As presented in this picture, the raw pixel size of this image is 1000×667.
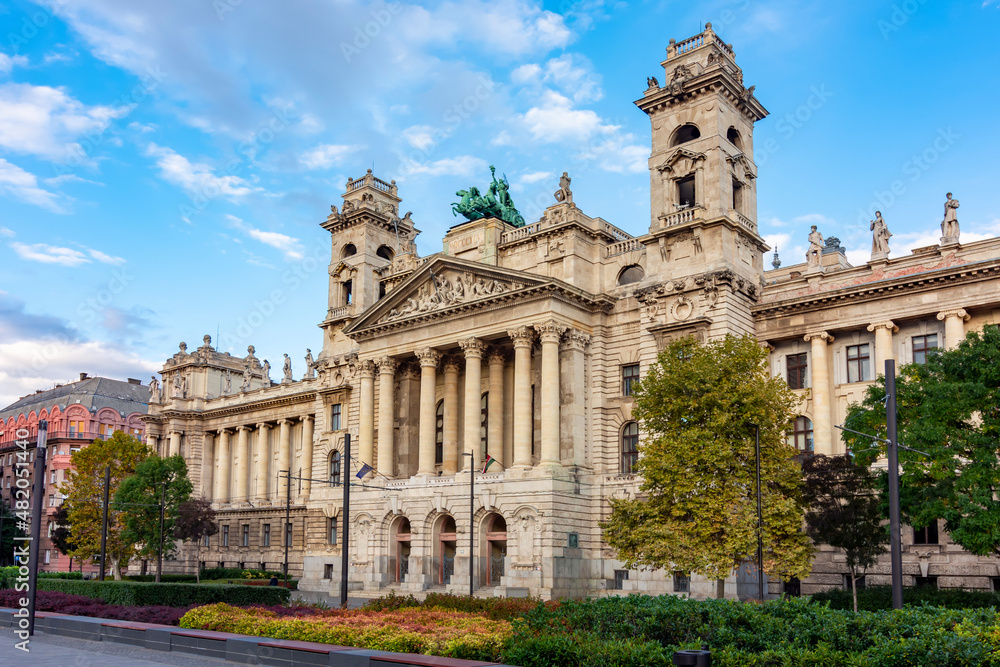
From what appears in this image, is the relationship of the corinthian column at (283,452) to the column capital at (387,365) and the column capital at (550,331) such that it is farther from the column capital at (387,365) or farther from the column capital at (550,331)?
the column capital at (550,331)

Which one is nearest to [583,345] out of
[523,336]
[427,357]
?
[523,336]

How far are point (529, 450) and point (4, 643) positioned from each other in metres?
30.6

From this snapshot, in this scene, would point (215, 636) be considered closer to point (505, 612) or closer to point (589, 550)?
point (505, 612)

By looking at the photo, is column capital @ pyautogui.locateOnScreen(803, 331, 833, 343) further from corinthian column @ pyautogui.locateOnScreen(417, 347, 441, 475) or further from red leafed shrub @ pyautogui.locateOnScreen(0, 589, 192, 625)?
red leafed shrub @ pyautogui.locateOnScreen(0, 589, 192, 625)

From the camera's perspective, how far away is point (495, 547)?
5494 cm

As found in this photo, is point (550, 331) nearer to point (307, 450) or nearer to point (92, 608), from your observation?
point (92, 608)

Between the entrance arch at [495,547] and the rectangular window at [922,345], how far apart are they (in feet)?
78.5

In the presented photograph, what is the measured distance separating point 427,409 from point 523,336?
854cm

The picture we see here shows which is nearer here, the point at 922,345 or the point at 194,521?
the point at 922,345

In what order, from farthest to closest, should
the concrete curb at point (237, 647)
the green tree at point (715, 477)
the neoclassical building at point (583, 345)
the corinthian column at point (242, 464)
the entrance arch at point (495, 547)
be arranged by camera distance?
the corinthian column at point (242, 464) < the entrance arch at point (495, 547) < the neoclassical building at point (583, 345) < the green tree at point (715, 477) < the concrete curb at point (237, 647)

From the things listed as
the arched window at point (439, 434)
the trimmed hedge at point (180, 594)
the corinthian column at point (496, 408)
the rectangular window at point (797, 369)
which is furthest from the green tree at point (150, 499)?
the rectangular window at point (797, 369)

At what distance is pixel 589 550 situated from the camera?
52.6 meters

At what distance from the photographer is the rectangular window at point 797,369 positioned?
5072 cm

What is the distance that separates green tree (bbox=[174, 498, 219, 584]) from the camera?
75.4m
